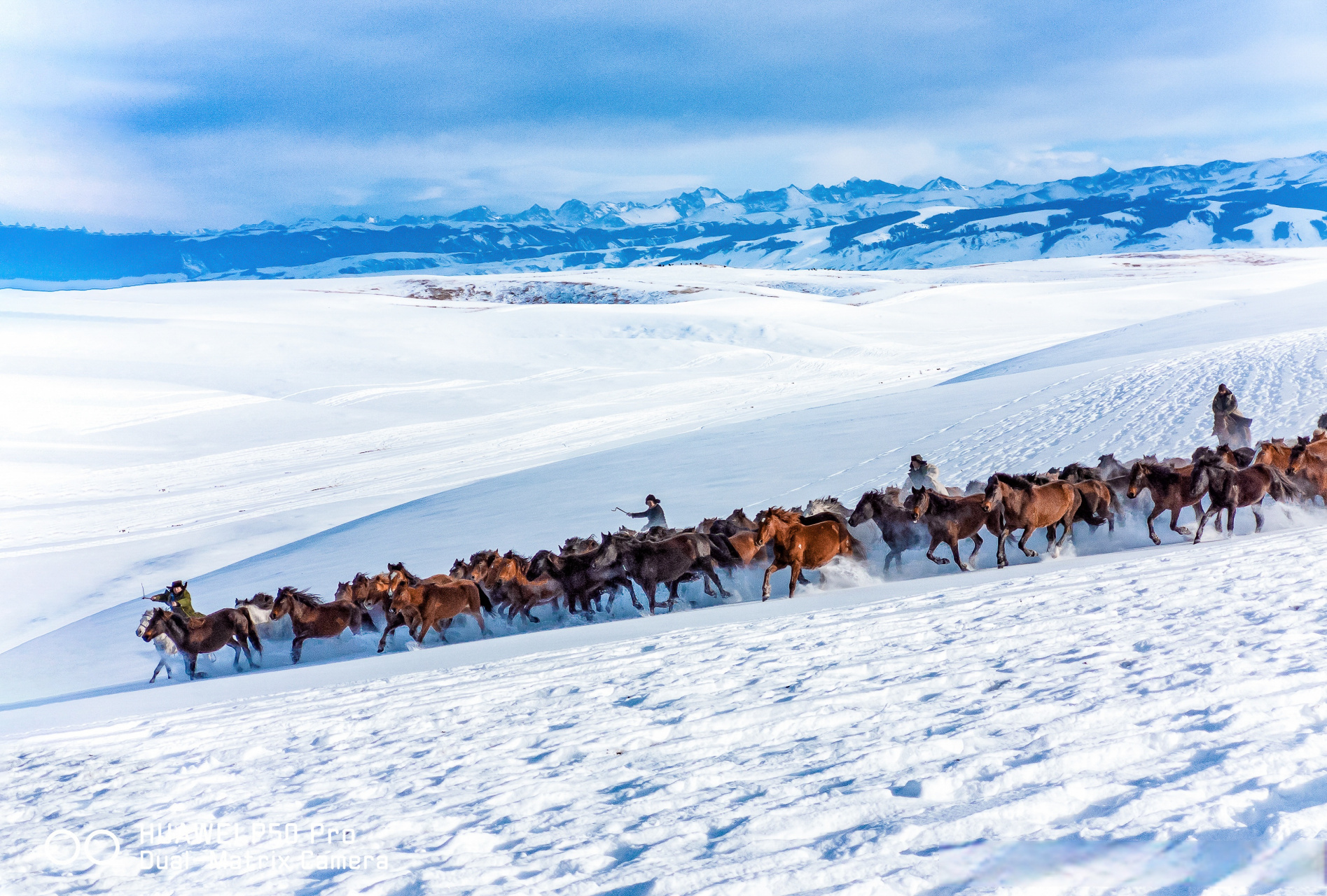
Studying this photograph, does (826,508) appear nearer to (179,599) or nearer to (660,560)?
(660,560)

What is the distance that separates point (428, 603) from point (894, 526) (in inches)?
193

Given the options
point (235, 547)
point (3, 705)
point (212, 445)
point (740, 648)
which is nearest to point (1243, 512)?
point (740, 648)

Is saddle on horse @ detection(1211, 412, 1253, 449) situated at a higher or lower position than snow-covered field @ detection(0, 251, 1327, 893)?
higher

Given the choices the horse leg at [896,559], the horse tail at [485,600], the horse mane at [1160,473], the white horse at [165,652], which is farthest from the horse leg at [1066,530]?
the white horse at [165,652]

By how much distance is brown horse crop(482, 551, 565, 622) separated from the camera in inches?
354

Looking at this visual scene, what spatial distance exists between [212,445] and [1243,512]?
24379mm

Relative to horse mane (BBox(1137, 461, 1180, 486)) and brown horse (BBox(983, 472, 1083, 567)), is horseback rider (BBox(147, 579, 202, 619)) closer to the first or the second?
brown horse (BBox(983, 472, 1083, 567))

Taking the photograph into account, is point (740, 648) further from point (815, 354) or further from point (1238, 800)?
point (815, 354)

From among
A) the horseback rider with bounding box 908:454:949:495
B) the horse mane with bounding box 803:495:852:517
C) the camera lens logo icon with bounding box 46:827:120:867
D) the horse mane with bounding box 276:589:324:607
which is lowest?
the camera lens logo icon with bounding box 46:827:120:867

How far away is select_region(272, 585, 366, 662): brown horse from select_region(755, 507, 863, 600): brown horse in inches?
169

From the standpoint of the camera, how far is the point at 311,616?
28.7 feet

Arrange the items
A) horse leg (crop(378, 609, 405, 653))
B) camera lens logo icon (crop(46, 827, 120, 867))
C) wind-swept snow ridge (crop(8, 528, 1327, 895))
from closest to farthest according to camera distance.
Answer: wind-swept snow ridge (crop(8, 528, 1327, 895)), camera lens logo icon (crop(46, 827, 120, 867)), horse leg (crop(378, 609, 405, 653))

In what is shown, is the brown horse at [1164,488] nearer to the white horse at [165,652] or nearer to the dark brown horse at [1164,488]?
the dark brown horse at [1164,488]

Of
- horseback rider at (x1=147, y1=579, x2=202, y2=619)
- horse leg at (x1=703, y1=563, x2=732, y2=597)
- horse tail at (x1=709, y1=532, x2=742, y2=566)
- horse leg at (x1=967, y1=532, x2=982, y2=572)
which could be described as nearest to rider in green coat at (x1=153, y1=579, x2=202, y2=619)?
horseback rider at (x1=147, y1=579, x2=202, y2=619)
